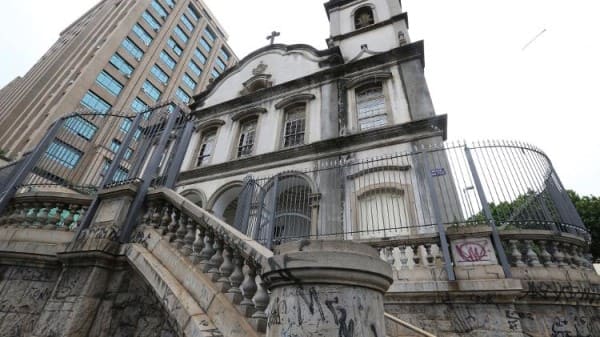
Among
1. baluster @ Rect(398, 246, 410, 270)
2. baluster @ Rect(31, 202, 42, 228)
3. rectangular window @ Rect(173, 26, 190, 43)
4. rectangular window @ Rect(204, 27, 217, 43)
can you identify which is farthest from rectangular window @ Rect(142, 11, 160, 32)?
baluster @ Rect(398, 246, 410, 270)

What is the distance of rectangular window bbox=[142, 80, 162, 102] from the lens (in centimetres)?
2731

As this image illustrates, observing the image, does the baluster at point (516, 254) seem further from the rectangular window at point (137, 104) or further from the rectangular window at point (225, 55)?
the rectangular window at point (225, 55)

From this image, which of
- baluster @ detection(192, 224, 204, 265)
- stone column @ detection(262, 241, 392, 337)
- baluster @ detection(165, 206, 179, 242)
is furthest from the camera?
baluster @ detection(165, 206, 179, 242)

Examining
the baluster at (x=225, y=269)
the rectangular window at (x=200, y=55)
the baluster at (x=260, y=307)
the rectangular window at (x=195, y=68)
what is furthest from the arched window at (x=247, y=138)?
the rectangular window at (x=200, y=55)

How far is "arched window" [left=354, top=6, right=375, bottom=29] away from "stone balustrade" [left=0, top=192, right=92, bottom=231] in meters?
14.3

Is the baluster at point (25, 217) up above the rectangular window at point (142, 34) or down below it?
below

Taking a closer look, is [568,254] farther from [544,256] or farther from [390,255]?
[390,255]

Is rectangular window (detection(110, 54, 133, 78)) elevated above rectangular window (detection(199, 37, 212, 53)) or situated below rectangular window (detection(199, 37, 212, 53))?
below

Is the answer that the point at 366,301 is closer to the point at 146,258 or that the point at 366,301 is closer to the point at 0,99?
the point at 146,258

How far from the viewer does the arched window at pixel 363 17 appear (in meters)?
13.8

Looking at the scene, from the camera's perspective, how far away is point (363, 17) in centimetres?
1416

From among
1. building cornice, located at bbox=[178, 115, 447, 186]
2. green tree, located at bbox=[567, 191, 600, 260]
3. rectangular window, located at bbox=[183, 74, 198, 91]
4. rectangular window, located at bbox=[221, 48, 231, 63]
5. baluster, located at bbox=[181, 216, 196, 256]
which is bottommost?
baluster, located at bbox=[181, 216, 196, 256]

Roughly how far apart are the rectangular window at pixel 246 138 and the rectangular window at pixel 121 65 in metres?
20.8

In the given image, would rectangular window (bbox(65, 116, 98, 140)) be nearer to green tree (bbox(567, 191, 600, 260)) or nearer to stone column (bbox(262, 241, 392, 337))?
stone column (bbox(262, 241, 392, 337))
